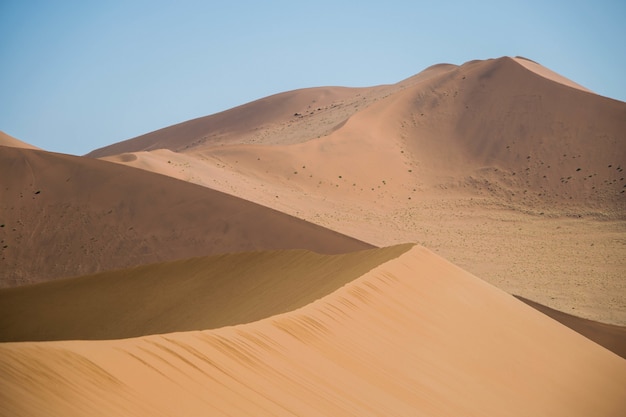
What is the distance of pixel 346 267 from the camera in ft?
52.5

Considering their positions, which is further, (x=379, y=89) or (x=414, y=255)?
(x=379, y=89)

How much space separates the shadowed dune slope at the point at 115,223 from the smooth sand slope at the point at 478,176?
1158 cm

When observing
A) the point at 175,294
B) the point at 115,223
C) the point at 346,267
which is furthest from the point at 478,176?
the point at 346,267

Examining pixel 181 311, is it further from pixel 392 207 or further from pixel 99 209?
pixel 392 207

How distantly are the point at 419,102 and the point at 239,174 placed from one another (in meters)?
16.8

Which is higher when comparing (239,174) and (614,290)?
(239,174)

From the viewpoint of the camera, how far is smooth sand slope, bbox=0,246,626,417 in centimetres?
728

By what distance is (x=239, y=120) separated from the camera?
91500 millimetres

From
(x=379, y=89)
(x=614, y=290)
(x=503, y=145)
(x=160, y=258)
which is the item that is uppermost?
Answer: (x=379, y=89)

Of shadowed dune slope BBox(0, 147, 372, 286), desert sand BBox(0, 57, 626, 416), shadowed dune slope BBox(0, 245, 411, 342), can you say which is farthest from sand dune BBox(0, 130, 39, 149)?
shadowed dune slope BBox(0, 245, 411, 342)

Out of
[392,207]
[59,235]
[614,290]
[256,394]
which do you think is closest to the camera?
[256,394]

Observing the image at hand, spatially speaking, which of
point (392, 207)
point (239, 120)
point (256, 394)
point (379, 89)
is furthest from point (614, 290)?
point (239, 120)

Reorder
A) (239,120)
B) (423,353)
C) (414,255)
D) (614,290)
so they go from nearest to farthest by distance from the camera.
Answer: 1. (423,353)
2. (414,255)
3. (614,290)
4. (239,120)

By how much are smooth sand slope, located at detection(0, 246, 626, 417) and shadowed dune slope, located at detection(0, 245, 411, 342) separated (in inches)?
51.6
